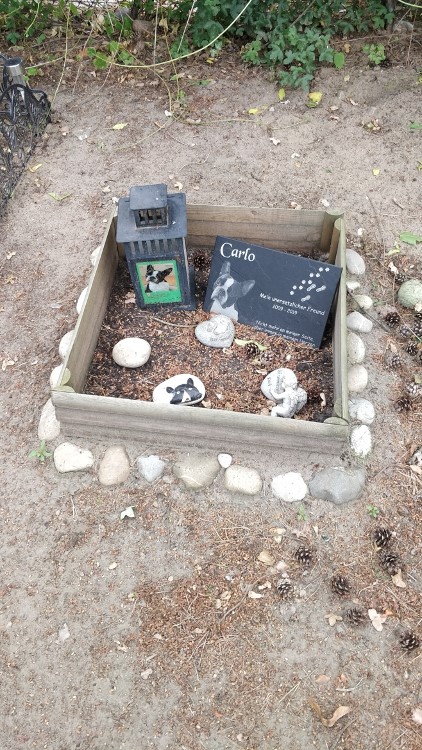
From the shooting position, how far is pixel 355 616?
8.82 feet

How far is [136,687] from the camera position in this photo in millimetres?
2562

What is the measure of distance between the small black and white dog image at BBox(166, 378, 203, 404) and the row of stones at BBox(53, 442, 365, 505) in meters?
0.33

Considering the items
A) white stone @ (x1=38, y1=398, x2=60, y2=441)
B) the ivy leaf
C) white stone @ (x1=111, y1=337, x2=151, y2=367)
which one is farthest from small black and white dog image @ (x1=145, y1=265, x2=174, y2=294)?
the ivy leaf

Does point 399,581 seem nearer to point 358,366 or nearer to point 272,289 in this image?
point 358,366

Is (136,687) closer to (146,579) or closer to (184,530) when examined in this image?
(146,579)

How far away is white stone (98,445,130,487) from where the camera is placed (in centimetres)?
317

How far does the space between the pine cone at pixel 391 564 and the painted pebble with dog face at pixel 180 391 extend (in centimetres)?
131

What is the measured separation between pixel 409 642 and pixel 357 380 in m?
1.45

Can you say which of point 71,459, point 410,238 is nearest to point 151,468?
point 71,459

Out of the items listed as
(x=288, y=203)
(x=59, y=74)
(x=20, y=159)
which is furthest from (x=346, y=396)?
(x=59, y=74)

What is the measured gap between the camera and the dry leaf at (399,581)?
2795 millimetres

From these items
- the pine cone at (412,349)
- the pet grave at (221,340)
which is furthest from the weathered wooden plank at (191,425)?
the pine cone at (412,349)

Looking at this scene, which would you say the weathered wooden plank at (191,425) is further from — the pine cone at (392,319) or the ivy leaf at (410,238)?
the ivy leaf at (410,238)

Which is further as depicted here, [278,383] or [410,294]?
[410,294]
